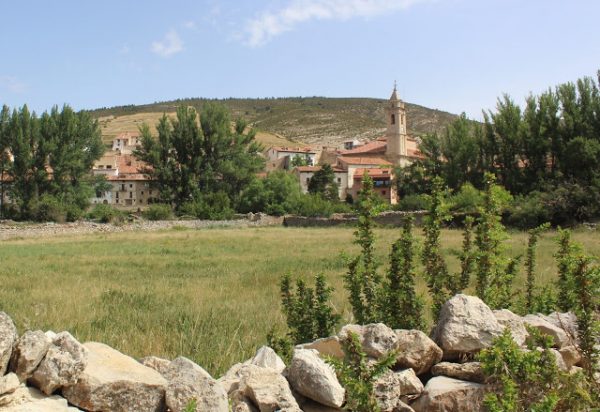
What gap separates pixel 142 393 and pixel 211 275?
34.1 ft

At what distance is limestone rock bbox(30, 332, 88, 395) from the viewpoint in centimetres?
250

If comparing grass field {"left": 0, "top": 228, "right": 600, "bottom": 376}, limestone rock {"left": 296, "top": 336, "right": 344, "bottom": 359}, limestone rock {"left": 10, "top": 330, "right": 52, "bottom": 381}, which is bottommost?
grass field {"left": 0, "top": 228, "right": 600, "bottom": 376}

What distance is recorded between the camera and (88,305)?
8141 mm

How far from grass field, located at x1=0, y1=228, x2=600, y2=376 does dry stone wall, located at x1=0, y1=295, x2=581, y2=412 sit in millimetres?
1518

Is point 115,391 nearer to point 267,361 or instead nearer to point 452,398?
point 267,361

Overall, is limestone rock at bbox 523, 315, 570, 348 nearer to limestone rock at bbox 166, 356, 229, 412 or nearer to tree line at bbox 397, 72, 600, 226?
limestone rock at bbox 166, 356, 229, 412

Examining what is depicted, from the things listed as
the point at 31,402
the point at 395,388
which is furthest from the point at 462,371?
the point at 31,402

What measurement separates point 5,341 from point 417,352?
87.0 inches

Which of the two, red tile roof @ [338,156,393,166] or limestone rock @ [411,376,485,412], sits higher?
red tile roof @ [338,156,393,166]

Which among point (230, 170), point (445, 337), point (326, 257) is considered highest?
point (230, 170)

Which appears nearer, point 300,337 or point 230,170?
point 300,337

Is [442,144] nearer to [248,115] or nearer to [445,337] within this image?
[445,337]

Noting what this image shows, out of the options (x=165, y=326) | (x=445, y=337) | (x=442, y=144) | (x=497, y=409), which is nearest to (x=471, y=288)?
(x=165, y=326)

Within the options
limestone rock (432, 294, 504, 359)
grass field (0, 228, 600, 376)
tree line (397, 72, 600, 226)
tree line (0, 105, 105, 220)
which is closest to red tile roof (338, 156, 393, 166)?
tree line (397, 72, 600, 226)
